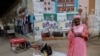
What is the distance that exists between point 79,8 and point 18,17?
515 centimetres

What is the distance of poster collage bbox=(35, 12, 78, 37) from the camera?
14.2 m

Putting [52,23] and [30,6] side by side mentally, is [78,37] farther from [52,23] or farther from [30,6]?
[30,6]

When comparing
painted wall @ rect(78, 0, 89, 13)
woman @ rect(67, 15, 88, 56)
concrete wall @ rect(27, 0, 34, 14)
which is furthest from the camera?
concrete wall @ rect(27, 0, 34, 14)

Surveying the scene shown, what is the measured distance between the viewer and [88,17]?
47.1 feet

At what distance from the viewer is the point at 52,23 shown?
1424 cm

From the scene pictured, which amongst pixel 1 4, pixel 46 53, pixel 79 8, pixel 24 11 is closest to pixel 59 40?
pixel 79 8

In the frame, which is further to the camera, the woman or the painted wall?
the painted wall

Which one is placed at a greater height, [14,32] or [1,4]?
[1,4]

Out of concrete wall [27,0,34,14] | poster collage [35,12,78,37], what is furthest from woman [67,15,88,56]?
concrete wall [27,0,34,14]

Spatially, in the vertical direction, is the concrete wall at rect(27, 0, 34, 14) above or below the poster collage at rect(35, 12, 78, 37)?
above

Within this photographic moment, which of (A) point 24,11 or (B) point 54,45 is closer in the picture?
(B) point 54,45

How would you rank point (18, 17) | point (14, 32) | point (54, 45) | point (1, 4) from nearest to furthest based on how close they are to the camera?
point (54, 45) < point (18, 17) < point (14, 32) < point (1, 4)

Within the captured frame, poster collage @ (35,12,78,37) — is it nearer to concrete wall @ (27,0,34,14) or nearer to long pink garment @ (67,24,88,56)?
concrete wall @ (27,0,34,14)

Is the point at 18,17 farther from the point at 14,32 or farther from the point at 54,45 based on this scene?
the point at 54,45
